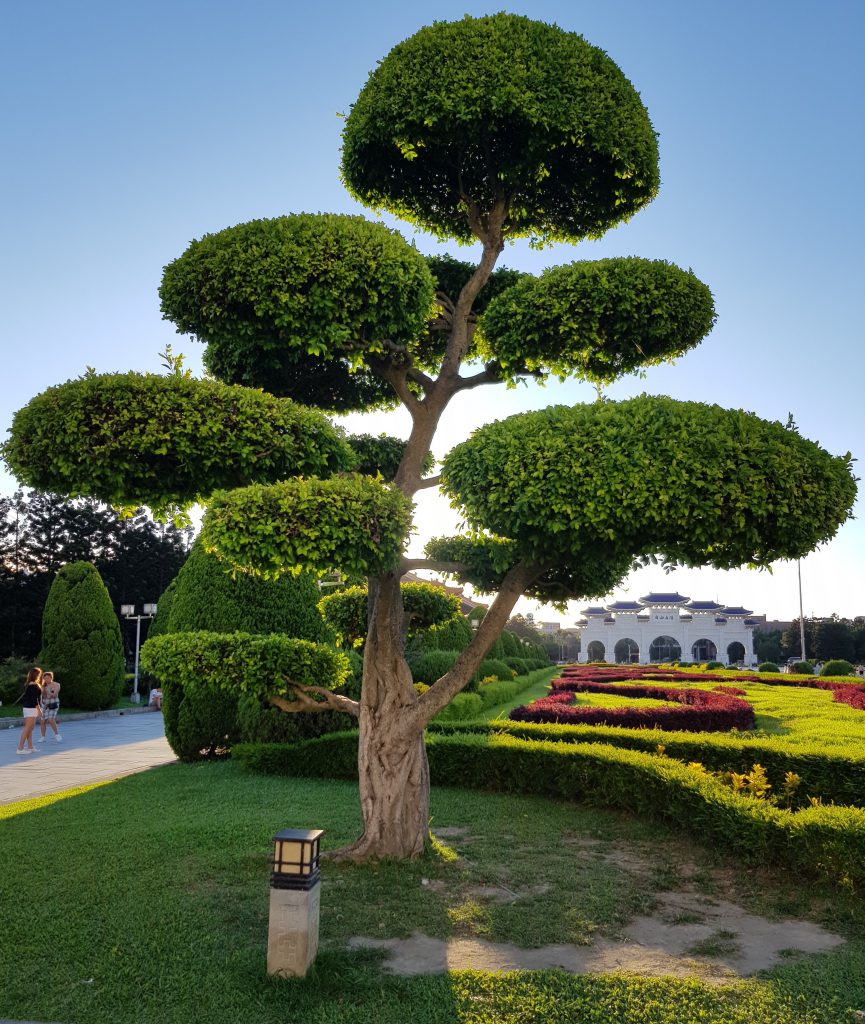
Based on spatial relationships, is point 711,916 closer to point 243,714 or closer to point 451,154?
point 451,154

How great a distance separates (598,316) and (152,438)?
3483 mm

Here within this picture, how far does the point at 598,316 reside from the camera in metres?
6.38

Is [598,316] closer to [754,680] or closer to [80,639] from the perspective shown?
[80,639]

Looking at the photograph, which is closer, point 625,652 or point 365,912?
point 365,912

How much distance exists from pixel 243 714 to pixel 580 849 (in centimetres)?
673

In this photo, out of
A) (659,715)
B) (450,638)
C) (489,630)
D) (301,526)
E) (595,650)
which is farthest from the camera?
(595,650)

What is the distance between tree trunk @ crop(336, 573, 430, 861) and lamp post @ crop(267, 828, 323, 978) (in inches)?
92.5

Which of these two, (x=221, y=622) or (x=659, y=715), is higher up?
(x=221, y=622)

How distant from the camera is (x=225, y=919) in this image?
18.2 feet

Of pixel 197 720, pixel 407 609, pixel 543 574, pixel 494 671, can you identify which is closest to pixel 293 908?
pixel 543 574

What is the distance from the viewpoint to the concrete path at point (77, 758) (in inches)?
494

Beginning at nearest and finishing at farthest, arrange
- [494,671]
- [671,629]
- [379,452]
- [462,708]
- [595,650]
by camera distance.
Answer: [379,452] < [462,708] < [494,671] < [671,629] < [595,650]

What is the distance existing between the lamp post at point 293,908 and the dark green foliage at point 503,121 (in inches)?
210

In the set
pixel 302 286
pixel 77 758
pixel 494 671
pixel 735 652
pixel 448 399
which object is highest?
pixel 302 286
